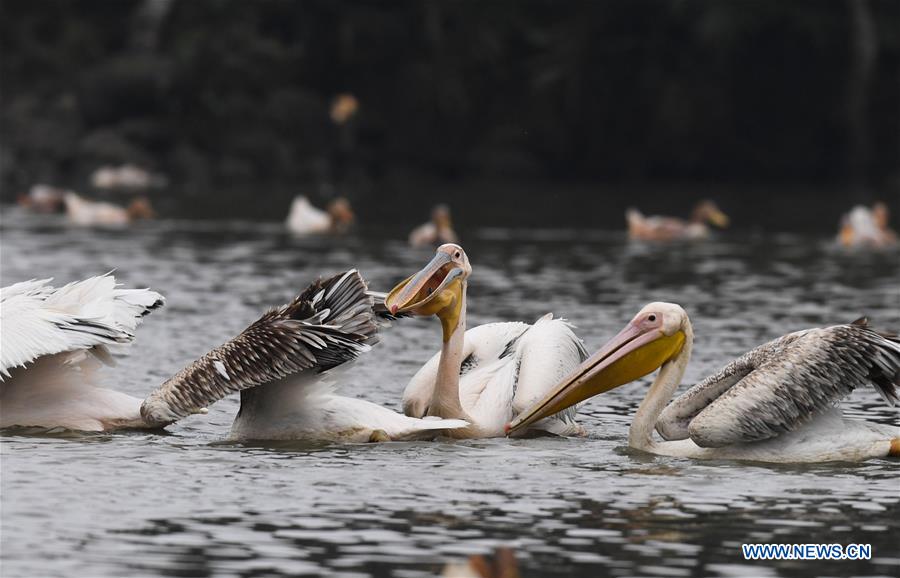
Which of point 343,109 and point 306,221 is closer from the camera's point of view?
point 306,221

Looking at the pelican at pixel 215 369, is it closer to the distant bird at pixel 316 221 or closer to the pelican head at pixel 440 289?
the pelican head at pixel 440 289

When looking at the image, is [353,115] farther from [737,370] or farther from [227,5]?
[737,370]

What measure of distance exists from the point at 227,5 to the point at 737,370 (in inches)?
1195

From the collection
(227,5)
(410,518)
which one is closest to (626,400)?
(410,518)

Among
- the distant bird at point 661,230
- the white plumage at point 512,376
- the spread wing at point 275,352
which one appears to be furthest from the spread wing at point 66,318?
the distant bird at point 661,230

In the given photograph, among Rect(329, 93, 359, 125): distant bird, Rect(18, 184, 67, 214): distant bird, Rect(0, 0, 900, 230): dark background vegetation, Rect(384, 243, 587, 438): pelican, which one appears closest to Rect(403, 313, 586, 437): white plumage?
Rect(384, 243, 587, 438): pelican

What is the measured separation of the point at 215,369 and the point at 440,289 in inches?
46.1

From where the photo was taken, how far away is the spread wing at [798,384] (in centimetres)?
778

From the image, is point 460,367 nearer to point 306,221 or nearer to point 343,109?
point 306,221

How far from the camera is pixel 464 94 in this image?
A: 1521 inches

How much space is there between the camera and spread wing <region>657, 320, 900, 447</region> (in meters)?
7.78

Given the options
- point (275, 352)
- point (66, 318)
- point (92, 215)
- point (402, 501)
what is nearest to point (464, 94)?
point (92, 215)

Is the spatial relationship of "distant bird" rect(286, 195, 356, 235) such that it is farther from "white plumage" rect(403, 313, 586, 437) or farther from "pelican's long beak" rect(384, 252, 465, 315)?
"pelican's long beak" rect(384, 252, 465, 315)

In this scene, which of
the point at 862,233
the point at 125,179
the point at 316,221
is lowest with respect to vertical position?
the point at 862,233
